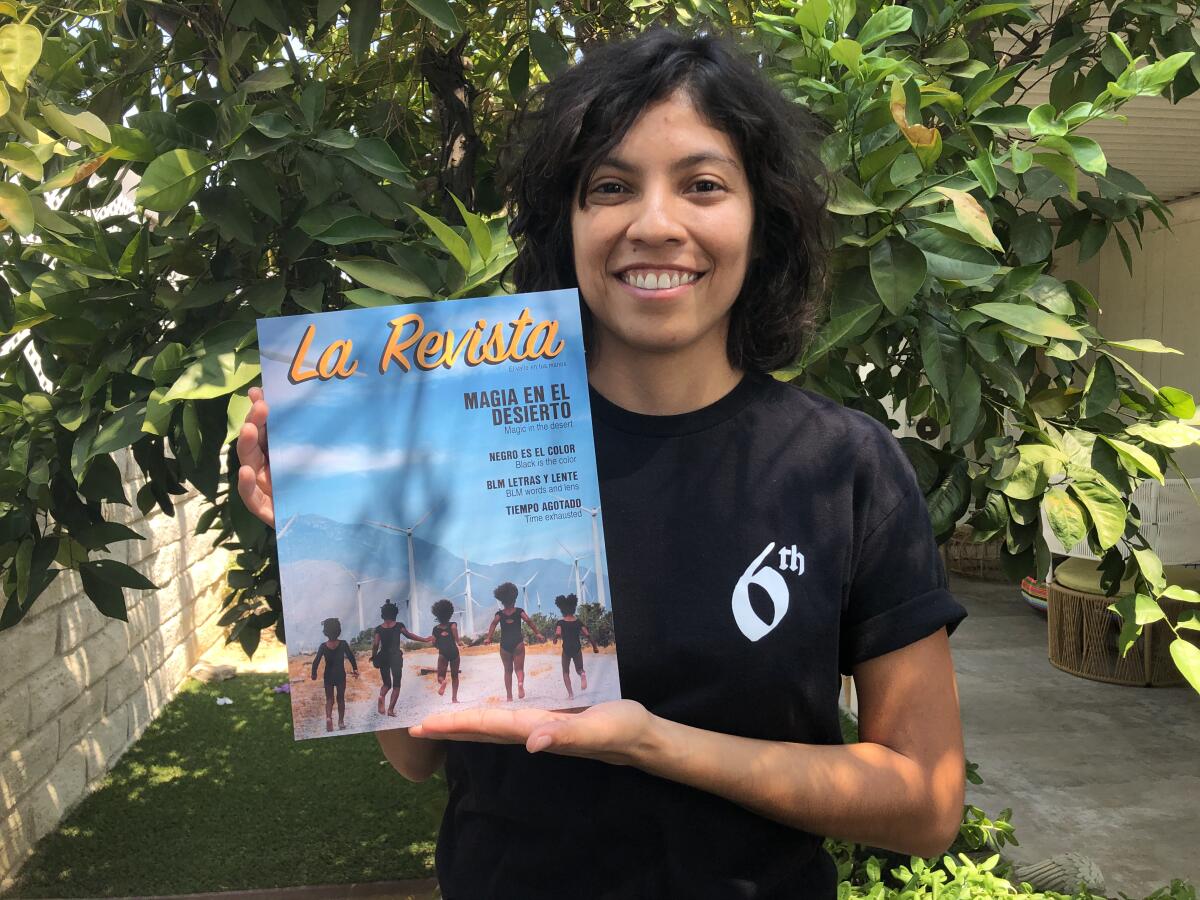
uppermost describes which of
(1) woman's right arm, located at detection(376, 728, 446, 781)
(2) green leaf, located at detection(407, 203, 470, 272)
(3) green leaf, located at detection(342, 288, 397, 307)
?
(2) green leaf, located at detection(407, 203, 470, 272)

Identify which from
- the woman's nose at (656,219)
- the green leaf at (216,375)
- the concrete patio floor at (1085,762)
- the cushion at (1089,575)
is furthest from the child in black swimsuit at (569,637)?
the cushion at (1089,575)

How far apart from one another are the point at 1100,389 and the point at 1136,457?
0.42ft

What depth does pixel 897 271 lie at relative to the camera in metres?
1.32

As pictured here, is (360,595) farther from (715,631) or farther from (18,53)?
(18,53)

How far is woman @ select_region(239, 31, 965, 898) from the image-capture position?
1042 millimetres

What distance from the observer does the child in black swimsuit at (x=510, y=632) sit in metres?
0.99

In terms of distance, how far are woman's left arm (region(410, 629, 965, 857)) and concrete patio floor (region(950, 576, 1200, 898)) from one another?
3094mm

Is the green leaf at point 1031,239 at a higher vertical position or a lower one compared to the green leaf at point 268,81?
lower

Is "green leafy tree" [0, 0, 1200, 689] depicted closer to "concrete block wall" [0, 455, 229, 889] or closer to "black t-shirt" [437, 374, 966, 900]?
"black t-shirt" [437, 374, 966, 900]

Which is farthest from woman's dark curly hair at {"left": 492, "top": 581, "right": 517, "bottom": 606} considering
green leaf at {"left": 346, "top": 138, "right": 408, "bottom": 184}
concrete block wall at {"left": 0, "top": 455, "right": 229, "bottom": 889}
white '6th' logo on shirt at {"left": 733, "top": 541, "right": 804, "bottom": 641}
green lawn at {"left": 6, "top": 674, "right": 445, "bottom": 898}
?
green lawn at {"left": 6, "top": 674, "right": 445, "bottom": 898}

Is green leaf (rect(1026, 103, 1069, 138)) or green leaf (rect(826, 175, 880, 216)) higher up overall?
green leaf (rect(1026, 103, 1069, 138))

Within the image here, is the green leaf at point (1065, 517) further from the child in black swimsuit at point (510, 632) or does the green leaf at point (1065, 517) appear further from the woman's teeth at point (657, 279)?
the child in black swimsuit at point (510, 632)

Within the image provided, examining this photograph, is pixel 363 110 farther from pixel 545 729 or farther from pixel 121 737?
pixel 121 737

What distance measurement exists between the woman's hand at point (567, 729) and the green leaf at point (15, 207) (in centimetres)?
68
